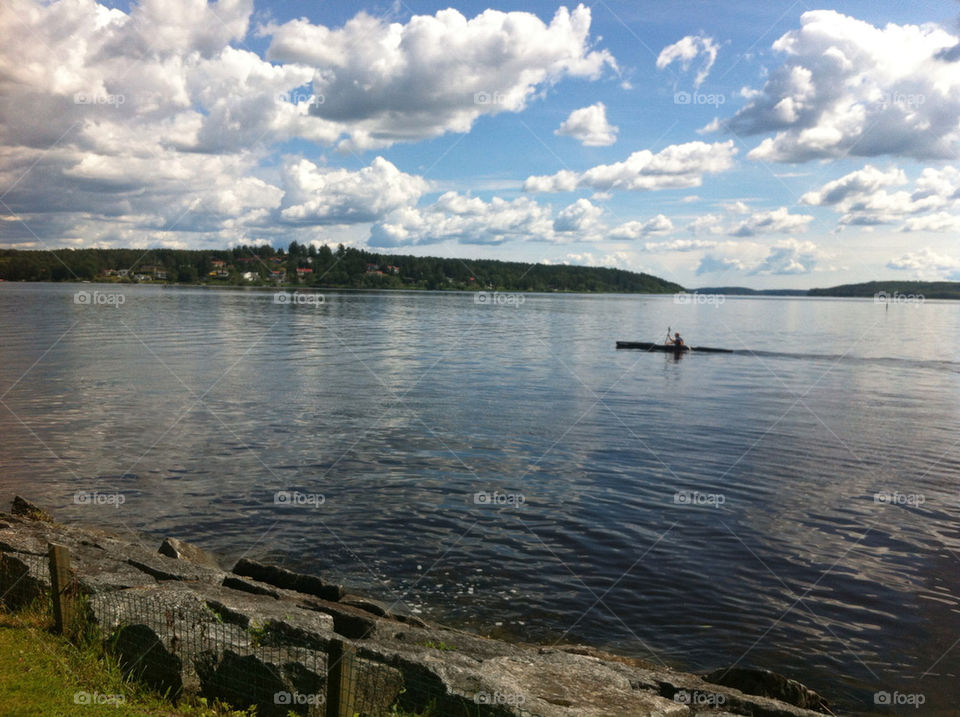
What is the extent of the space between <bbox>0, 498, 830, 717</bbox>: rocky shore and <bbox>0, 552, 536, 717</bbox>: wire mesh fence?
19 millimetres

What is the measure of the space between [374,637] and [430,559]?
5244 mm

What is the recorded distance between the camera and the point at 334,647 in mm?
8734

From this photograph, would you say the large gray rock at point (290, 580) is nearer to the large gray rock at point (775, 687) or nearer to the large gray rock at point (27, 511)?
the large gray rock at point (27, 511)

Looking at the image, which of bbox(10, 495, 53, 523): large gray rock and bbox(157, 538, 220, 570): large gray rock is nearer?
bbox(157, 538, 220, 570): large gray rock

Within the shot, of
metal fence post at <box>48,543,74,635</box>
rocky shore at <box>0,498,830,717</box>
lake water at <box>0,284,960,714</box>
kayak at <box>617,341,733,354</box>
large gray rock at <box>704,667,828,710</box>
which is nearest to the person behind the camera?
rocky shore at <box>0,498,830,717</box>

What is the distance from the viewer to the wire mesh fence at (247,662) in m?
8.79

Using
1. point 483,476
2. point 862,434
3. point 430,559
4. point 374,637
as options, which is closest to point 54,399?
point 483,476

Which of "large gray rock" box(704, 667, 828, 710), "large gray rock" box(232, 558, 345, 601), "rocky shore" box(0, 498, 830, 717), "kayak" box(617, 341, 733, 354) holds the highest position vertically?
"kayak" box(617, 341, 733, 354)

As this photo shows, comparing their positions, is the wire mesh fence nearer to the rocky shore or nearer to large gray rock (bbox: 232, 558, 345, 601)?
the rocky shore

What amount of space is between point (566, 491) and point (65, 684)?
15.3 meters

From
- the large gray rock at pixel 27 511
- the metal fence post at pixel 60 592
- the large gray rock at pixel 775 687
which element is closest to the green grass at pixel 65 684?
the metal fence post at pixel 60 592

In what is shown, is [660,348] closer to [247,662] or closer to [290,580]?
[290,580]

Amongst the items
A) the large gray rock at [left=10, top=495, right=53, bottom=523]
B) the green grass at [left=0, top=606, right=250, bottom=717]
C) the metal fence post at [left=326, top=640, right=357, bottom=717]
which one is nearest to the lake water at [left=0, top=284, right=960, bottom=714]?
the large gray rock at [left=10, top=495, right=53, bottom=523]

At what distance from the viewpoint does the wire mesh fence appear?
8789mm
